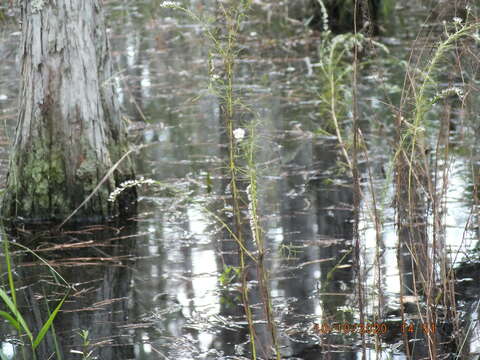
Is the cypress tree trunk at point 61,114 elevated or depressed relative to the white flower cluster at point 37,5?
depressed

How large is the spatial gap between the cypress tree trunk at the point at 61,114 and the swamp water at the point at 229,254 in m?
0.25

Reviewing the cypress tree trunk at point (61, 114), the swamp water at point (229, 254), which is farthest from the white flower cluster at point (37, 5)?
the swamp water at point (229, 254)

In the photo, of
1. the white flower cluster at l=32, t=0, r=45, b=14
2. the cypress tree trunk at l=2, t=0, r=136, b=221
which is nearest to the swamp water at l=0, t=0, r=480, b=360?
the cypress tree trunk at l=2, t=0, r=136, b=221

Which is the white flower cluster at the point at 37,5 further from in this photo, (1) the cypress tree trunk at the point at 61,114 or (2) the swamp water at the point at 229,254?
(2) the swamp water at the point at 229,254

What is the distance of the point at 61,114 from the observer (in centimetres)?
515

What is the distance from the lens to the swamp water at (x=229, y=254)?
3615mm

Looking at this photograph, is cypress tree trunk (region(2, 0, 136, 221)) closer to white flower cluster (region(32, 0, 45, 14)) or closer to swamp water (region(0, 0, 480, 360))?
white flower cluster (region(32, 0, 45, 14))

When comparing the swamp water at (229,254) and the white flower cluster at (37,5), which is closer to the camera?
the swamp water at (229,254)

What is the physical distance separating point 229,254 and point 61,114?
138cm

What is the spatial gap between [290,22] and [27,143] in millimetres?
A: 7861

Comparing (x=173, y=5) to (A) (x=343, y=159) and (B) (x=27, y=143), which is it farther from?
(A) (x=343, y=159)

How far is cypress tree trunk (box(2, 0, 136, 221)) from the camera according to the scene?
5.08 metres

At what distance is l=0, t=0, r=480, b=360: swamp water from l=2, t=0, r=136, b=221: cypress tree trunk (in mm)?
254

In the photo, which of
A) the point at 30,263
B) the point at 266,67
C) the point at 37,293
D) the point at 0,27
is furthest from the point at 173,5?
the point at 0,27
